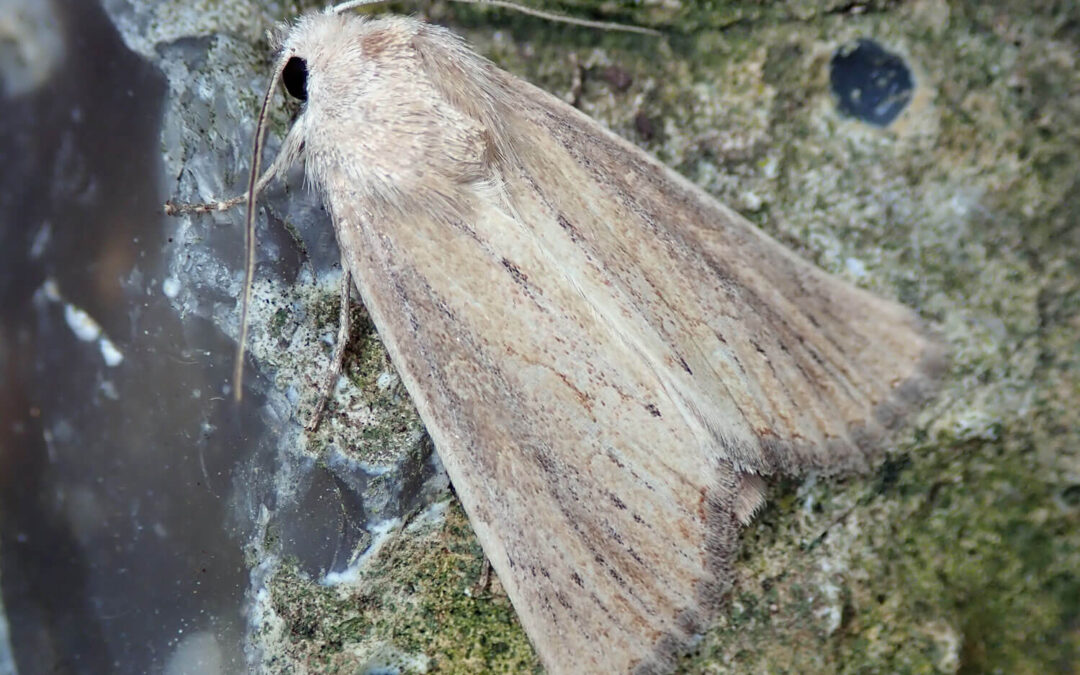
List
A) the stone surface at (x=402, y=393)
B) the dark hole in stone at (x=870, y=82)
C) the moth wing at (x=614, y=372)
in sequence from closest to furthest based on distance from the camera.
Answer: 1. the moth wing at (x=614, y=372)
2. the stone surface at (x=402, y=393)
3. the dark hole in stone at (x=870, y=82)

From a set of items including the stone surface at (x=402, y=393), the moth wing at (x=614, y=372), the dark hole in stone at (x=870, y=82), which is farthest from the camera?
the dark hole in stone at (x=870, y=82)

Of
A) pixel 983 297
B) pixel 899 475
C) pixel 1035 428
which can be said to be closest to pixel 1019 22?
pixel 983 297

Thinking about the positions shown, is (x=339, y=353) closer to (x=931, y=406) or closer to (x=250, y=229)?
(x=250, y=229)

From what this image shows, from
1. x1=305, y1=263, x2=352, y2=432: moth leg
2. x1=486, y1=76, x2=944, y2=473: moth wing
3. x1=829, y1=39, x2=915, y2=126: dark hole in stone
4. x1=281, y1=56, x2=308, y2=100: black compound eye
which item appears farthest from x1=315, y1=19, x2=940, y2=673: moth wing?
x1=829, y1=39, x2=915, y2=126: dark hole in stone

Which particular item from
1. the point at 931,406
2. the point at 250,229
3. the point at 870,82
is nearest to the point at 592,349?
the point at 250,229

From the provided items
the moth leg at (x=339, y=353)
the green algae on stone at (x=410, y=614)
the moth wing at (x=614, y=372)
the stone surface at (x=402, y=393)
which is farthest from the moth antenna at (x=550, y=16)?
the green algae on stone at (x=410, y=614)

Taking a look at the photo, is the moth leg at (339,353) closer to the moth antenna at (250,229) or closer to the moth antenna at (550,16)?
the moth antenna at (250,229)
